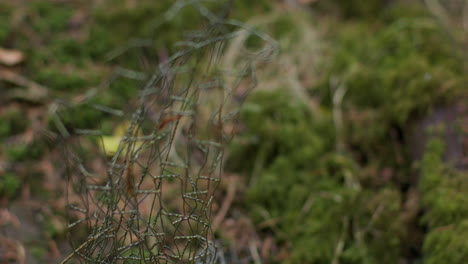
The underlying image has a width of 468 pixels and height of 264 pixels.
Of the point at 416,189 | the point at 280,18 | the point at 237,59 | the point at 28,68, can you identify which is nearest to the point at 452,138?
the point at 416,189

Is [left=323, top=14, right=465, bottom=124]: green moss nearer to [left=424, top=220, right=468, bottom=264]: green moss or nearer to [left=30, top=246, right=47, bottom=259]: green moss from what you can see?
[left=424, top=220, right=468, bottom=264]: green moss

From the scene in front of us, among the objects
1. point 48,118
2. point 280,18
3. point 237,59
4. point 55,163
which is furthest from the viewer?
point 280,18

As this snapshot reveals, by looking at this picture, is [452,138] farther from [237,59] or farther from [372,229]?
[237,59]

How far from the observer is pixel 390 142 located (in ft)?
10.7

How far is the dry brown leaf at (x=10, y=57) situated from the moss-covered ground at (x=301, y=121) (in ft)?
0.19

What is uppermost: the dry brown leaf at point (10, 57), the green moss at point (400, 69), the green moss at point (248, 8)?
the dry brown leaf at point (10, 57)

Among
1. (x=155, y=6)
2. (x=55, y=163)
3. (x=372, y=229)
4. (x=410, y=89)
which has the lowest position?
(x=372, y=229)

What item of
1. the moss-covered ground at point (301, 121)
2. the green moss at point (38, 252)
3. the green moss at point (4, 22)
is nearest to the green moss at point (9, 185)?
the moss-covered ground at point (301, 121)

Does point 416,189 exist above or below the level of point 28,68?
below

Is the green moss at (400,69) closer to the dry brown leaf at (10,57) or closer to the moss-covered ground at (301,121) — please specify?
the moss-covered ground at (301,121)

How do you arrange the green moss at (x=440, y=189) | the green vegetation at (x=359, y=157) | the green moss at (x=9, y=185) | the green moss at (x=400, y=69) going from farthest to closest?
the green moss at (x=400, y=69) < the green moss at (x=9, y=185) < the green vegetation at (x=359, y=157) < the green moss at (x=440, y=189)

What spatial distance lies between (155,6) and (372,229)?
265 centimetres

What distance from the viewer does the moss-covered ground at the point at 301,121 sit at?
266 centimetres

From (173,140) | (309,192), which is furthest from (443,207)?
(173,140)
